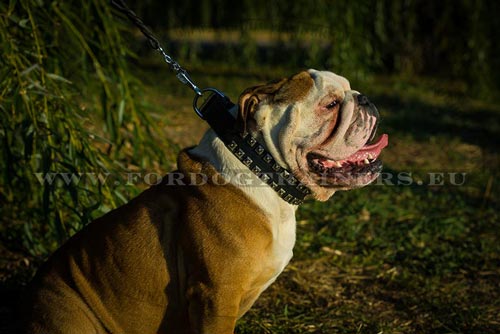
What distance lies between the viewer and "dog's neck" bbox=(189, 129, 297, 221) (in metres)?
2.58

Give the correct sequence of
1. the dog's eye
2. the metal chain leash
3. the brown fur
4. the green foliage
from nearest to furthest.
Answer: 1. the brown fur
2. the dog's eye
3. the metal chain leash
4. the green foliage

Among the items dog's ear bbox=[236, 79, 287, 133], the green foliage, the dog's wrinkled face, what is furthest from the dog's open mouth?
the green foliage

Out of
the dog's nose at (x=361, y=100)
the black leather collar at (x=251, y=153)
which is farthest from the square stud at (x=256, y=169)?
the dog's nose at (x=361, y=100)

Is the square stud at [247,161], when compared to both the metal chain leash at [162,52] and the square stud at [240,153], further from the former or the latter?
the metal chain leash at [162,52]

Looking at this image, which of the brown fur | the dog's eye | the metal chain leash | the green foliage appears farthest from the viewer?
the green foliage

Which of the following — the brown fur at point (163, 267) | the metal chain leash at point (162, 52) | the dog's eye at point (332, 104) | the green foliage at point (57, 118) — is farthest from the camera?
the green foliage at point (57, 118)

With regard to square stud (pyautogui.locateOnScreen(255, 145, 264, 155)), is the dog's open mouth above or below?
below

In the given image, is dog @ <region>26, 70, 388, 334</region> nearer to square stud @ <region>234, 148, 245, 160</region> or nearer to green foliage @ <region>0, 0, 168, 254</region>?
square stud @ <region>234, 148, 245, 160</region>

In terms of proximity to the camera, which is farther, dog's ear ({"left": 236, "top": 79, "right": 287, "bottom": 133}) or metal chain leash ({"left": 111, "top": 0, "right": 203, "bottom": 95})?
metal chain leash ({"left": 111, "top": 0, "right": 203, "bottom": 95})

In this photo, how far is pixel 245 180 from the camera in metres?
2.58

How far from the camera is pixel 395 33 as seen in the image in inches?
306

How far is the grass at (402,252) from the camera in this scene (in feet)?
11.1

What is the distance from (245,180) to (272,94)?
33 cm

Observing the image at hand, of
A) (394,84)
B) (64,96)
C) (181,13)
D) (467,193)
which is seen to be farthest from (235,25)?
(64,96)
